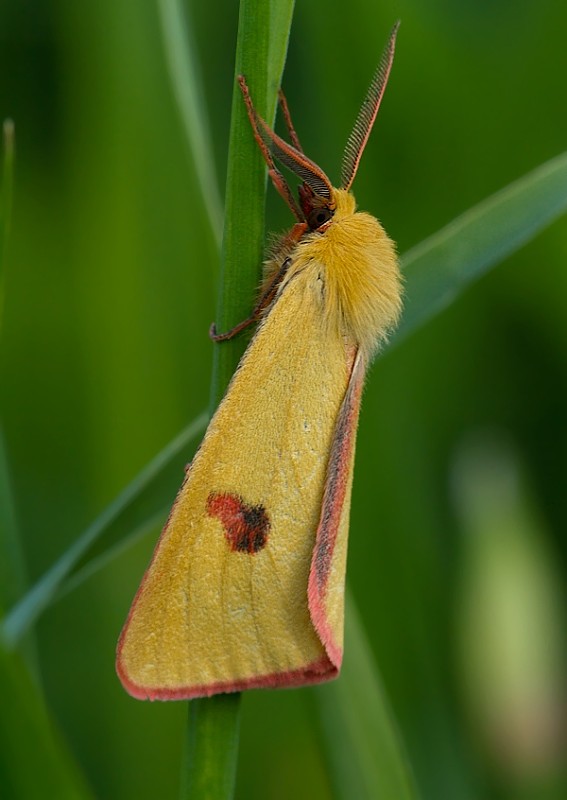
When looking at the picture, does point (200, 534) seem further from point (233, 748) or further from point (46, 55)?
point (46, 55)

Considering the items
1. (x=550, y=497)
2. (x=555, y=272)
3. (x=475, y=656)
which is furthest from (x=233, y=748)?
(x=555, y=272)

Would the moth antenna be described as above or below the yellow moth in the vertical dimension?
above

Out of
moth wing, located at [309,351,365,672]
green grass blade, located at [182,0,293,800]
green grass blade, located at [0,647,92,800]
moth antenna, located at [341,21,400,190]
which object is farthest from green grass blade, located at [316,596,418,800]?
moth antenna, located at [341,21,400,190]

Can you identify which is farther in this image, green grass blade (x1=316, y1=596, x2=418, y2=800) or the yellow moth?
green grass blade (x1=316, y1=596, x2=418, y2=800)

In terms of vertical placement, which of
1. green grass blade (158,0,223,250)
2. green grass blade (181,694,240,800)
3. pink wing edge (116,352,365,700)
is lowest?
green grass blade (181,694,240,800)

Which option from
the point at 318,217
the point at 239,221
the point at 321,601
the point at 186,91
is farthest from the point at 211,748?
the point at 186,91

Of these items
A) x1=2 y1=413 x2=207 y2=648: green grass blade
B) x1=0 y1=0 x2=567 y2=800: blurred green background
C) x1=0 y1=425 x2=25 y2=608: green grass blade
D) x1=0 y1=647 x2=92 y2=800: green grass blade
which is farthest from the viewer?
x1=0 y1=0 x2=567 y2=800: blurred green background

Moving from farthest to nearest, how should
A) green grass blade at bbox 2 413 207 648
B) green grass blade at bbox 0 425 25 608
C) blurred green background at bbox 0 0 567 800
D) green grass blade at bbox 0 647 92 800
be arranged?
blurred green background at bbox 0 0 567 800 < green grass blade at bbox 0 425 25 608 < green grass blade at bbox 2 413 207 648 < green grass blade at bbox 0 647 92 800

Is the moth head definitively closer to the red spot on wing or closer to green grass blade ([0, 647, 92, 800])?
the red spot on wing
